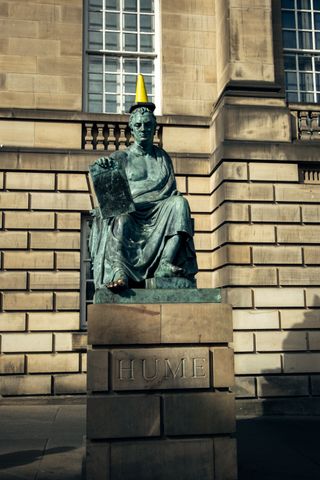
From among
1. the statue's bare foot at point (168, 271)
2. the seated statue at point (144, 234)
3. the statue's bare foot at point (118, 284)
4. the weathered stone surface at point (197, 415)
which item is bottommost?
the weathered stone surface at point (197, 415)

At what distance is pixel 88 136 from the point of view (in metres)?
13.0

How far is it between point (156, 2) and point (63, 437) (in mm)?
10957

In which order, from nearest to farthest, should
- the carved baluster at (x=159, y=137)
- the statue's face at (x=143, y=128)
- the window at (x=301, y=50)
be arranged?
the statue's face at (x=143, y=128) → the carved baluster at (x=159, y=137) → the window at (x=301, y=50)

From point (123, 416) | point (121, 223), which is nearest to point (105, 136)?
point (121, 223)

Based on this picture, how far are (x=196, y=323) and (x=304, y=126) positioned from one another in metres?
8.42

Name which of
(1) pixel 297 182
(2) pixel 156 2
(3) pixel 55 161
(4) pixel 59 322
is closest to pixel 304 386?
(1) pixel 297 182

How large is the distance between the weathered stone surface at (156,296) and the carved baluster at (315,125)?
798 centimetres

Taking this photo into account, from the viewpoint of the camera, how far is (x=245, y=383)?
1125 cm

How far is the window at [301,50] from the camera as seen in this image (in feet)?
46.9

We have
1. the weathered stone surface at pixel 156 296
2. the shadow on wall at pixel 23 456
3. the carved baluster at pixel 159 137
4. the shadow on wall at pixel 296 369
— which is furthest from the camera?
the carved baluster at pixel 159 137

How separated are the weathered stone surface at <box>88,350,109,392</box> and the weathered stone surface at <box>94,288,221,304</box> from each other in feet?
1.81

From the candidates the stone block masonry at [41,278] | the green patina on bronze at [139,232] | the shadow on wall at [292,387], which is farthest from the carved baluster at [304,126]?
the green patina on bronze at [139,232]

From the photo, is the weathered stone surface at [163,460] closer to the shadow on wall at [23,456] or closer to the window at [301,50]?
the shadow on wall at [23,456]

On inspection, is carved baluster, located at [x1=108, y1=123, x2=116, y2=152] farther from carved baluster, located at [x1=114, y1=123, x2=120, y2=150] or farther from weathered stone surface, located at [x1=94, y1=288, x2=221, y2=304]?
weathered stone surface, located at [x1=94, y1=288, x2=221, y2=304]
